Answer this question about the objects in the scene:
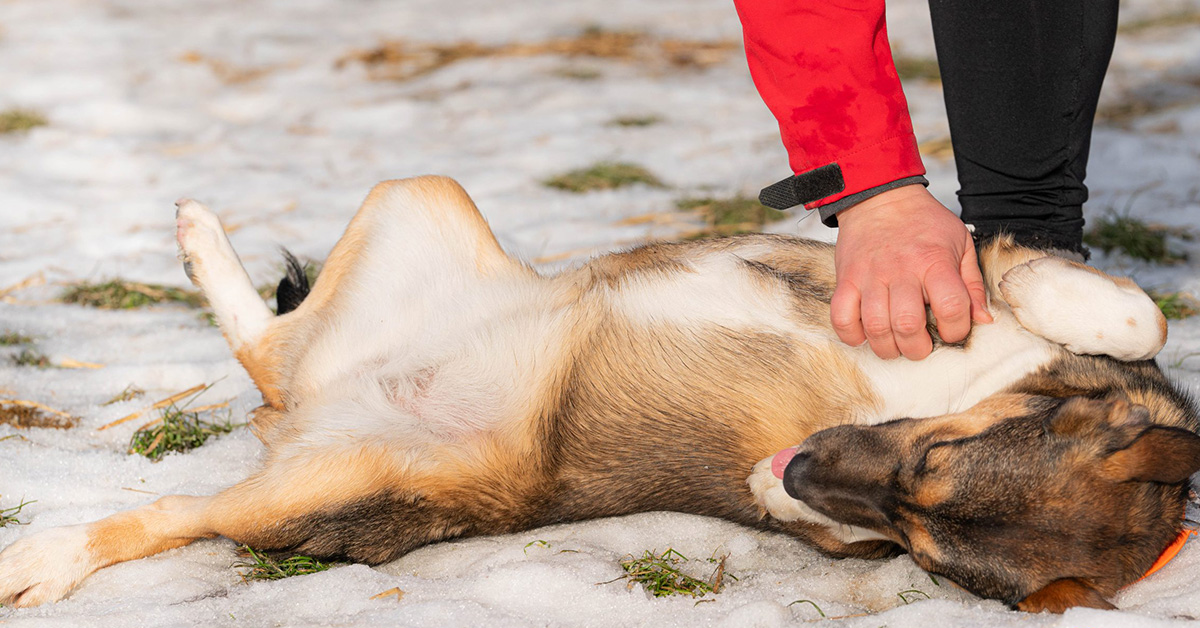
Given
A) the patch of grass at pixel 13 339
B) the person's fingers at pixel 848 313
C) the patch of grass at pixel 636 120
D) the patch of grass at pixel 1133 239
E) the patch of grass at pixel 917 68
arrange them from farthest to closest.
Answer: the patch of grass at pixel 917 68 → the patch of grass at pixel 636 120 → the patch of grass at pixel 1133 239 → the patch of grass at pixel 13 339 → the person's fingers at pixel 848 313

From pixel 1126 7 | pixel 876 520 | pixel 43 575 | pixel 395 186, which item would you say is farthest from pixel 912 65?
pixel 43 575

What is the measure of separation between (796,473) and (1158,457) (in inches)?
30.7

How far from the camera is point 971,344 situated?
256cm

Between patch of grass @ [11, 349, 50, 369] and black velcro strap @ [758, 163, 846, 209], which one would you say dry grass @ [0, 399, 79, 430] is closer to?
patch of grass @ [11, 349, 50, 369]

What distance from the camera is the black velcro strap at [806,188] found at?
2.52m

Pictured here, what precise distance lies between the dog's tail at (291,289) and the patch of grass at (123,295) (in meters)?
0.97

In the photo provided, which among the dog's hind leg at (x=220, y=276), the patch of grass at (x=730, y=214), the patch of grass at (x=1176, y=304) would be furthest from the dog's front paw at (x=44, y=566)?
the patch of grass at (x=1176, y=304)

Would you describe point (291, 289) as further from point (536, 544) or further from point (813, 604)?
point (813, 604)

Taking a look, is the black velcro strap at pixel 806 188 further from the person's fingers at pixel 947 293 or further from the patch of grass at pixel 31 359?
the patch of grass at pixel 31 359

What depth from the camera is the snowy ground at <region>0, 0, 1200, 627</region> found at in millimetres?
2326

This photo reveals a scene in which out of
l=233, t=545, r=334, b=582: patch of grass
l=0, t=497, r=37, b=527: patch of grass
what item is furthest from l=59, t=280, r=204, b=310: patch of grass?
l=233, t=545, r=334, b=582: patch of grass

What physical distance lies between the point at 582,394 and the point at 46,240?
3.26 m

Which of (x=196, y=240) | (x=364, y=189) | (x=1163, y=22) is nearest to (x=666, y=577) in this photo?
(x=196, y=240)

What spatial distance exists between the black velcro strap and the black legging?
2.66 ft
